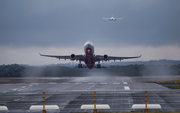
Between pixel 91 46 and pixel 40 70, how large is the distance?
2244 cm

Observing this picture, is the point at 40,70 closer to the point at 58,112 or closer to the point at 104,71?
the point at 104,71

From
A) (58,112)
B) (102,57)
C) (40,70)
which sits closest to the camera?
(58,112)

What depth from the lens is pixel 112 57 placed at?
174ft

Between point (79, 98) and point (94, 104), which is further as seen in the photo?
point (79, 98)

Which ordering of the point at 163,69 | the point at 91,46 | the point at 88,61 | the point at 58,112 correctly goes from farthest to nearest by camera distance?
the point at 163,69
the point at 88,61
the point at 91,46
the point at 58,112

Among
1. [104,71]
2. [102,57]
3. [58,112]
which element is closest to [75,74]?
[104,71]

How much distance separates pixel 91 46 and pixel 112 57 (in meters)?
13.5

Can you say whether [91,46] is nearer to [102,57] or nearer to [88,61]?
[88,61]

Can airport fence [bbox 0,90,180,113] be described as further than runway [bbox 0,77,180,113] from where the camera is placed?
No

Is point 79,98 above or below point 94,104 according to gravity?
below

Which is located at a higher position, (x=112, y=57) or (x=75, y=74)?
(x=112, y=57)

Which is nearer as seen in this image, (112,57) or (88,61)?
(88,61)

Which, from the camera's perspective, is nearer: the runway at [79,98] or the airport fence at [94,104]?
the airport fence at [94,104]

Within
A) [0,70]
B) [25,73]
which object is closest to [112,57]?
[25,73]
